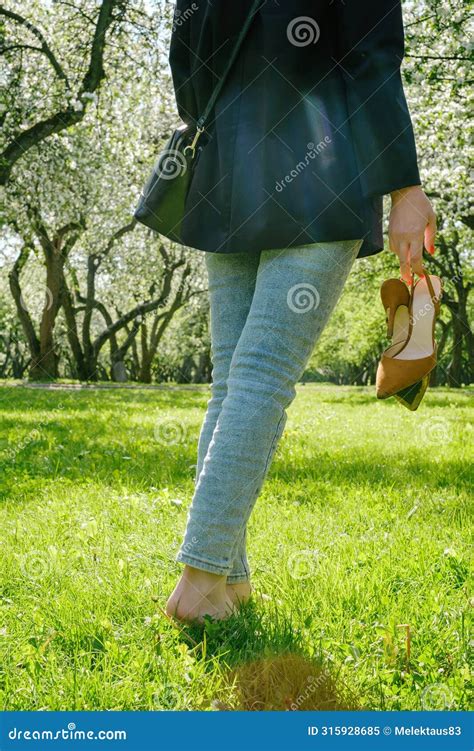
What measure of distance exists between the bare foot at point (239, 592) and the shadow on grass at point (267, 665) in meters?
0.04

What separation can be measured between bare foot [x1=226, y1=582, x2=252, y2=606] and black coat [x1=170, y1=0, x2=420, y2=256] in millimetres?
1080

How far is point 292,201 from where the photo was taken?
1972 millimetres

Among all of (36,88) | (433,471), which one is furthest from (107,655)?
(36,88)

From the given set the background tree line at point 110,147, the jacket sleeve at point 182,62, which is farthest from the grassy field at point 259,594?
the background tree line at point 110,147

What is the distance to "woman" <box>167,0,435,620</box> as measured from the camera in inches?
76.7

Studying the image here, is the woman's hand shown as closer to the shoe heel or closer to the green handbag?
the shoe heel

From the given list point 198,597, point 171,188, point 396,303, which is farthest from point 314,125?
point 198,597

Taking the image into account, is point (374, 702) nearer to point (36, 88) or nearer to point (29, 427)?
point (29, 427)

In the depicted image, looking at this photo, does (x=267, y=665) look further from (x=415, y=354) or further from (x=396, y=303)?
(x=396, y=303)

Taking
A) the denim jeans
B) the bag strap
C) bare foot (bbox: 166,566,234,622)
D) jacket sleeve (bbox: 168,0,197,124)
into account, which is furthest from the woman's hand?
bare foot (bbox: 166,566,234,622)

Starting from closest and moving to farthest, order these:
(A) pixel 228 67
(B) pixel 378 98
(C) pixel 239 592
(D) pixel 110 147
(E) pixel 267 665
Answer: (E) pixel 267 665
(B) pixel 378 98
(A) pixel 228 67
(C) pixel 239 592
(D) pixel 110 147

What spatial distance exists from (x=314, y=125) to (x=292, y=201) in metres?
0.24

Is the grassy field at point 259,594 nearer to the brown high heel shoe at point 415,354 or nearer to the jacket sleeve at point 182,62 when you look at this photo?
the brown high heel shoe at point 415,354

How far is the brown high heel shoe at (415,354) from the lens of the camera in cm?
228
